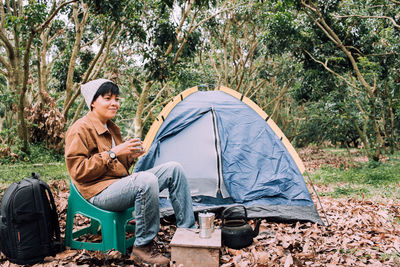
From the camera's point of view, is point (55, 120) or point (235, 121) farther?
point (55, 120)

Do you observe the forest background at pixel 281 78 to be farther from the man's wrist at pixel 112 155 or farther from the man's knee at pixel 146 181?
the man's wrist at pixel 112 155

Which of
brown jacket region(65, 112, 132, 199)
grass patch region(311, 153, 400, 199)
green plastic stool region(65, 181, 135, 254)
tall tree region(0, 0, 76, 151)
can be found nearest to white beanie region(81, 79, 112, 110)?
brown jacket region(65, 112, 132, 199)

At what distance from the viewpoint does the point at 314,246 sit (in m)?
2.73

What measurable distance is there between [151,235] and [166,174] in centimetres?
Result: 45

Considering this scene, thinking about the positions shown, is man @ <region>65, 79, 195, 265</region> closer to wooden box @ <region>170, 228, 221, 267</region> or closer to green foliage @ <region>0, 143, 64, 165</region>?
wooden box @ <region>170, 228, 221, 267</region>

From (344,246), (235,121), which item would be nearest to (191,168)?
(235,121)

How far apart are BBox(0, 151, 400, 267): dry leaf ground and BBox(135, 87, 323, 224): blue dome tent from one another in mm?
279

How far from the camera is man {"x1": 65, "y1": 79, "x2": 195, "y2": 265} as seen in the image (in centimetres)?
221

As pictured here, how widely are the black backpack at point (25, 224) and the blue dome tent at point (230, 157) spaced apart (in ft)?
4.45

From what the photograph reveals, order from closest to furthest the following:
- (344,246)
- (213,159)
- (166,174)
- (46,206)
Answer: (46,206)
(166,174)
(344,246)
(213,159)

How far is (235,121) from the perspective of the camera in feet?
13.3

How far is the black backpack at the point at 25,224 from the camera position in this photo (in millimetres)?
2117

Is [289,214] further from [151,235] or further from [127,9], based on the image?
[127,9]

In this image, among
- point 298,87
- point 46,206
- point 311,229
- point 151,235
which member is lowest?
point 311,229
